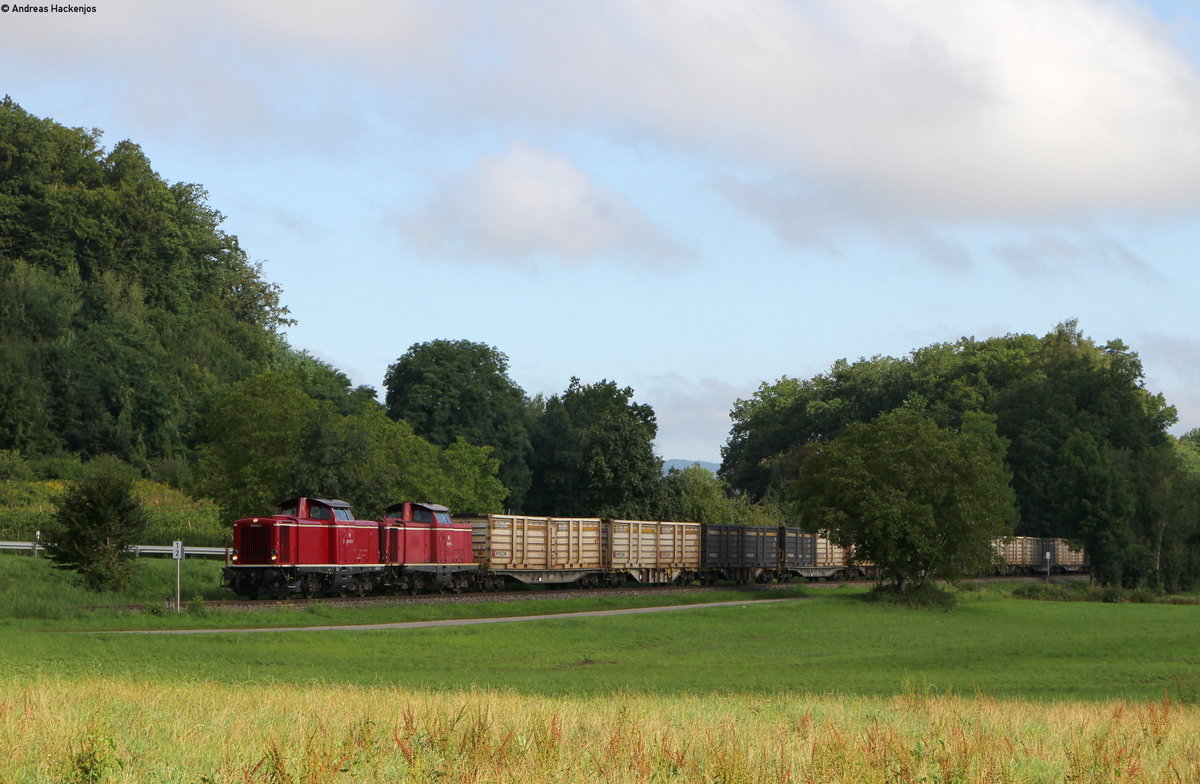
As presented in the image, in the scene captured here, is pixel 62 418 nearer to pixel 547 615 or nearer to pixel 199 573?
pixel 199 573

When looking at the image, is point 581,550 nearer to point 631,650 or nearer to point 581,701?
point 631,650

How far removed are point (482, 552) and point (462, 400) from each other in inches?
2155

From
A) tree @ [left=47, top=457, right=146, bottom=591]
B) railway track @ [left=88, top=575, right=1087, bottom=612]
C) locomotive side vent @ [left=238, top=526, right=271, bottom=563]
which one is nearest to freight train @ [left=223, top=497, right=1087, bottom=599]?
locomotive side vent @ [left=238, top=526, right=271, bottom=563]

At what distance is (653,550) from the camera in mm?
60688

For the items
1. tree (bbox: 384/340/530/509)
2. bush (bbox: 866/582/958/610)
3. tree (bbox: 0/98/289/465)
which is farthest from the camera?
tree (bbox: 384/340/530/509)

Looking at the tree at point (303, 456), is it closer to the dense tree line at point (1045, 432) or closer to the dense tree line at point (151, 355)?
the dense tree line at point (151, 355)

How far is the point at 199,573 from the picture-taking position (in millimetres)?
50281

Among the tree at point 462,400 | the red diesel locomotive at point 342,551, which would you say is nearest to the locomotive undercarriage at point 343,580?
the red diesel locomotive at point 342,551

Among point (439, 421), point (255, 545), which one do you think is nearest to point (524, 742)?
point (255, 545)

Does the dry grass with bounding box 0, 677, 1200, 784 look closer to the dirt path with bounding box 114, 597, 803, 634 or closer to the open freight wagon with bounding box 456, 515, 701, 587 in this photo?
the dirt path with bounding box 114, 597, 803, 634

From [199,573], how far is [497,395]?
57832 mm

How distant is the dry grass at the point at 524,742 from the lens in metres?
11.6

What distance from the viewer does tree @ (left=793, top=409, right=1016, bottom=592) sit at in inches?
2219

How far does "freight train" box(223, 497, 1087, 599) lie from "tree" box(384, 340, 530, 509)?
126 feet
